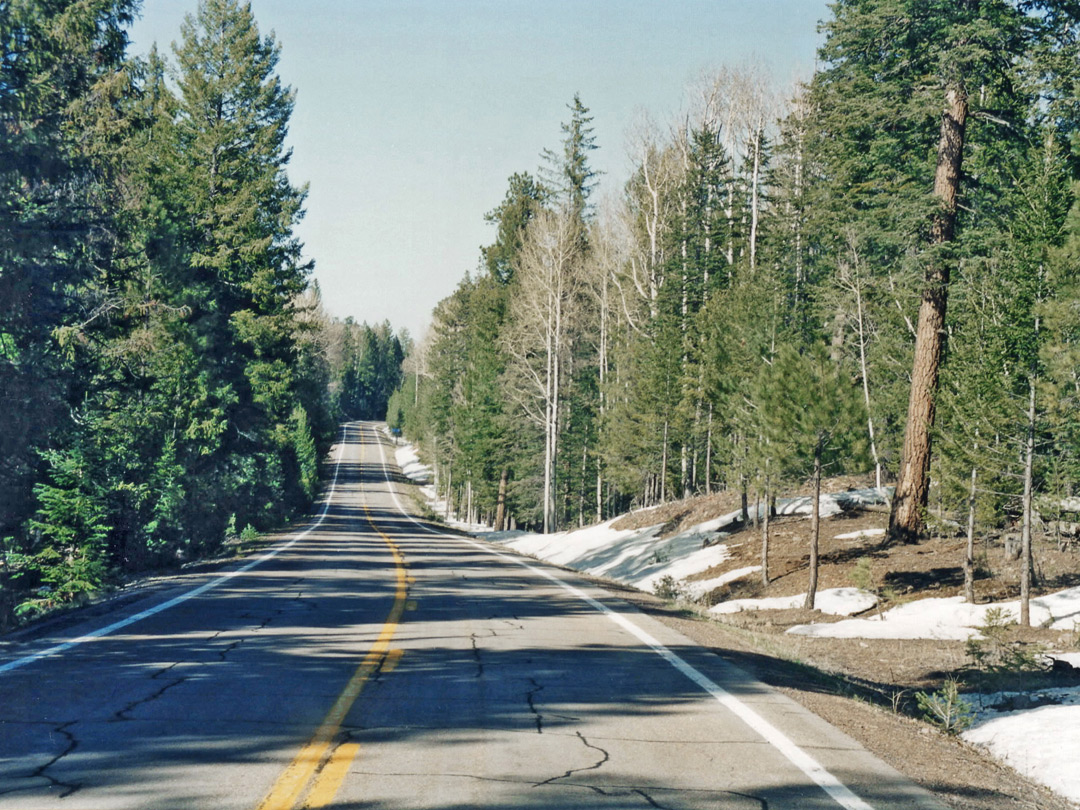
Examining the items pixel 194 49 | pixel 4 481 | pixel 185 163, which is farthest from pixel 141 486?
pixel 194 49

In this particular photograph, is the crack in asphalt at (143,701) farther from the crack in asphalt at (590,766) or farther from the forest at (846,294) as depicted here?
the forest at (846,294)

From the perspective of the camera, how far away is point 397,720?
6172 mm

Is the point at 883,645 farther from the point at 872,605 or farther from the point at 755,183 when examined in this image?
the point at 755,183

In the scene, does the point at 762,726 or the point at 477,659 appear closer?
the point at 762,726

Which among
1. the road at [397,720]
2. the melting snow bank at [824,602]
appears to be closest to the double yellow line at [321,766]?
the road at [397,720]

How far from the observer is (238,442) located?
38.8m

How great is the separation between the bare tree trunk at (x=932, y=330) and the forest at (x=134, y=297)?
54.3ft

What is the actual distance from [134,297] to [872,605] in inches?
948

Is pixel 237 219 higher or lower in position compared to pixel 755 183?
lower

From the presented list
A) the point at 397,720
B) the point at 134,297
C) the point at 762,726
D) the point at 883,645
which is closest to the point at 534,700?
the point at 397,720

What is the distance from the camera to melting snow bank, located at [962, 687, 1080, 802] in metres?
5.94

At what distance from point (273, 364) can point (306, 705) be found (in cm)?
3847

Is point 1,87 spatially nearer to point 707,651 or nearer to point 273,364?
point 707,651

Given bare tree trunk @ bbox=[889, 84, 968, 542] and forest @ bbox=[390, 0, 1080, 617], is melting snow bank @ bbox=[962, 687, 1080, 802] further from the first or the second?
bare tree trunk @ bbox=[889, 84, 968, 542]
